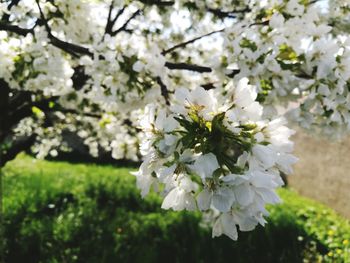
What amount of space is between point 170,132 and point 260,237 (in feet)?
14.5

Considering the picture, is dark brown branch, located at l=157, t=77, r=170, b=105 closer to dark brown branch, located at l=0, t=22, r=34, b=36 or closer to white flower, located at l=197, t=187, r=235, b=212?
dark brown branch, located at l=0, t=22, r=34, b=36

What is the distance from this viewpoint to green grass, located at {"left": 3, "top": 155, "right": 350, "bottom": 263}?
16.2ft

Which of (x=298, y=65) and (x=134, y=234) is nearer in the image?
(x=298, y=65)

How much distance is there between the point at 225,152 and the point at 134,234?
15.0 ft

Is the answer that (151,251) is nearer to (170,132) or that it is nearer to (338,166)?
(170,132)

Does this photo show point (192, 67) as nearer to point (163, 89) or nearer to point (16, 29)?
point (163, 89)

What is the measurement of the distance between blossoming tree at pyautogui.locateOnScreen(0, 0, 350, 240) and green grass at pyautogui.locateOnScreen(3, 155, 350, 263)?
1.28 meters

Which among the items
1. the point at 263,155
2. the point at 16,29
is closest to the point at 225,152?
the point at 263,155

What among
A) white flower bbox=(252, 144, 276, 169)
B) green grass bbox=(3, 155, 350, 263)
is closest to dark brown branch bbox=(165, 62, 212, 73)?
white flower bbox=(252, 144, 276, 169)

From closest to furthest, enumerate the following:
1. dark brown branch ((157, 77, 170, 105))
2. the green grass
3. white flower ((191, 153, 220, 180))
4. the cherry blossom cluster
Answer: white flower ((191, 153, 220, 180)), the cherry blossom cluster, dark brown branch ((157, 77, 170, 105)), the green grass

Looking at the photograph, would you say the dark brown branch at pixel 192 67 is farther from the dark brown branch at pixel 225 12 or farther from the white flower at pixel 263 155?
the white flower at pixel 263 155

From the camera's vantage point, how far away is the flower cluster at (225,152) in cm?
133

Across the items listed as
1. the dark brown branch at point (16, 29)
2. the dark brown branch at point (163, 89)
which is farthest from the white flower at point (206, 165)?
the dark brown branch at point (16, 29)

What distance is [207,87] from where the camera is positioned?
3004mm
